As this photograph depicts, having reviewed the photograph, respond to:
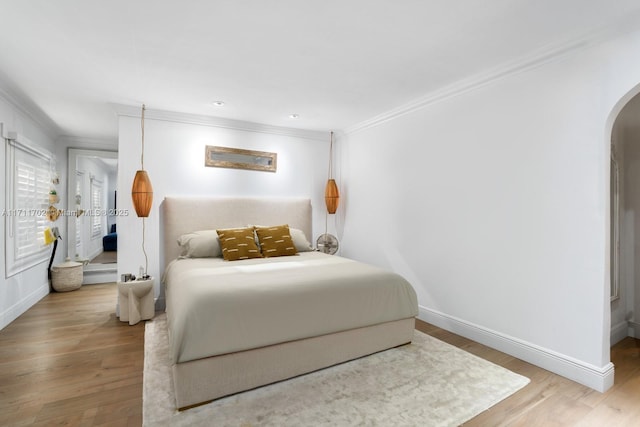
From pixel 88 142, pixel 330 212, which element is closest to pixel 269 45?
pixel 330 212

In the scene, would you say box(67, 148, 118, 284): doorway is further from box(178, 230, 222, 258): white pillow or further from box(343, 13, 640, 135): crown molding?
box(343, 13, 640, 135): crown molding

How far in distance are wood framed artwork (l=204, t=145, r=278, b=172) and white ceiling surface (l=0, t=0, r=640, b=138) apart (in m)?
0.73

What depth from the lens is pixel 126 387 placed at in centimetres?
228

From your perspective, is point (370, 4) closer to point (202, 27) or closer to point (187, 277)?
point (202, 27)

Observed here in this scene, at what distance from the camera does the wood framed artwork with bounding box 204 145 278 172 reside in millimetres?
4344

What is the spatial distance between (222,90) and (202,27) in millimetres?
1177

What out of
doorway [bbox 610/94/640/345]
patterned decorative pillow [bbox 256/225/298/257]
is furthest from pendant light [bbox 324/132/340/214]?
doorway [bbox 610/94/640/345]

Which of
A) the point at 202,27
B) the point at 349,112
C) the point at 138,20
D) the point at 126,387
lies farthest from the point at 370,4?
the point at 126,387

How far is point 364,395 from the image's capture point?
220 cm

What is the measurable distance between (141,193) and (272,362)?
254 centimetres

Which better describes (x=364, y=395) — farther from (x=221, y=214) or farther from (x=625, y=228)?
(x=625, y=228)

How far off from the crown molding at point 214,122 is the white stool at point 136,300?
197 centimetres

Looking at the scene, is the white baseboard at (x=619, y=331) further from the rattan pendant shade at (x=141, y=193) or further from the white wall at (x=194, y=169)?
the rattan pendant shade at (x=141, y=193)

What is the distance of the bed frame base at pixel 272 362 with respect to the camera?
2035mm
